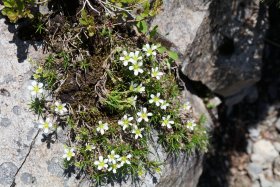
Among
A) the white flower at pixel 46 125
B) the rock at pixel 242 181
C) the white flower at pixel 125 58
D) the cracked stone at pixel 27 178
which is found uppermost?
the white flower at pixel 125 58

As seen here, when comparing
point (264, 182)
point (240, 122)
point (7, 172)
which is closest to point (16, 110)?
point (7, 172)

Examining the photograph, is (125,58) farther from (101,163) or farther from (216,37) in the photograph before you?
(216,37)

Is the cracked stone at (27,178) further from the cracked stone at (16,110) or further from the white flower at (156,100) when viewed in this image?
the white flower at (156,100)

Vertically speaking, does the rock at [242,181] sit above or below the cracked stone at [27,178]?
below

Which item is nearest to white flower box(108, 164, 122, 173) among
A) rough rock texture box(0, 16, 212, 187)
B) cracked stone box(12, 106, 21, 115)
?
rough rock texture box(0, 16, 212, 187)

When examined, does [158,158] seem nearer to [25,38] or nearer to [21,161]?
[21,161]

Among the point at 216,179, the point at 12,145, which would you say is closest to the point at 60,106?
the point at 12,145

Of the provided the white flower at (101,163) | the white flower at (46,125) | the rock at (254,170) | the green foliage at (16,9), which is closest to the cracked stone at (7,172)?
the white flower at (46,125)
